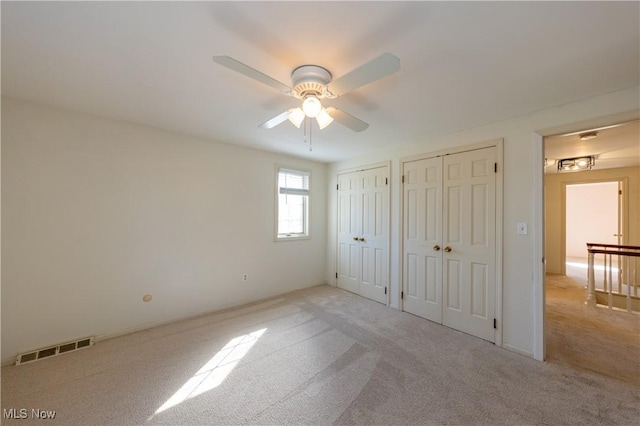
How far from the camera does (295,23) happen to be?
1.30 meters

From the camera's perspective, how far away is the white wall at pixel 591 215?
739cm

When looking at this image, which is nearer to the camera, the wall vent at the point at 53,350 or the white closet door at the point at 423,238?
the wall vent at the point at 53,350

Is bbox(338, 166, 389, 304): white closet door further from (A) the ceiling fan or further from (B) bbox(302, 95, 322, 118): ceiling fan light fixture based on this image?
(B) bbox(302, 95, 322, 118): ceiling fan light fixture

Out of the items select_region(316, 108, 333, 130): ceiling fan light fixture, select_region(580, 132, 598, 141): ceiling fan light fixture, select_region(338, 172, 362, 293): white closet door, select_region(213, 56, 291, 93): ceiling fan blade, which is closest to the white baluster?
select_region(580, 132, 598, 141): ceiling fan light fixture

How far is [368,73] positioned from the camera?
4.38 ft

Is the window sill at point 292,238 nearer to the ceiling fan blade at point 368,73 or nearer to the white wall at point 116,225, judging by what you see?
the white wall at point 116,225

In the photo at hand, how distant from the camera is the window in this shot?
423 centimetres

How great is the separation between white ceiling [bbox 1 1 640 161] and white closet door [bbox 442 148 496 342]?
2.15 ft

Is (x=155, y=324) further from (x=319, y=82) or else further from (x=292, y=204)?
(x=319, y=82)

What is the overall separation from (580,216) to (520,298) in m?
8.59

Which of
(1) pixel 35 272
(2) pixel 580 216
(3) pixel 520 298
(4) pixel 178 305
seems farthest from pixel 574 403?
(2) pixel 580 216

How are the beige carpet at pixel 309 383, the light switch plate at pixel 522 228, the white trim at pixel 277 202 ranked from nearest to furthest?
the beige carpet at pixel 309 383 → the light switch plate at pixel 522 228 → the white trim at pixel 277 202

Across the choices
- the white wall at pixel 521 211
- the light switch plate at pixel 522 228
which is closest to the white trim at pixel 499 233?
the white wall at pixel 521 211

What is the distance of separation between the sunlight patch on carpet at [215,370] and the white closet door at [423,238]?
2.14 m
